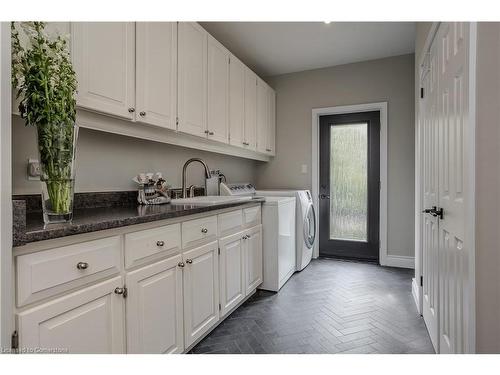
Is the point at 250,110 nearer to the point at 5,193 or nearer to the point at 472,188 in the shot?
the point at 472,188

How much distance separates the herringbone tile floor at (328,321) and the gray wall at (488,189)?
3.07 ft

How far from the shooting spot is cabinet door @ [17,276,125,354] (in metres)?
0.95

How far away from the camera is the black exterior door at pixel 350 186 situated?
3822 mm

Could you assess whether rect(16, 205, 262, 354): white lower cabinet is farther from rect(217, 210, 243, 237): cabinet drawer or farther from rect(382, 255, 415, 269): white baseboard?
rect(382, 255, 415, 269): white baseboard

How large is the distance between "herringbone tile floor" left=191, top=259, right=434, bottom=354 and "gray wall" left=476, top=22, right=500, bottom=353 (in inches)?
36.9

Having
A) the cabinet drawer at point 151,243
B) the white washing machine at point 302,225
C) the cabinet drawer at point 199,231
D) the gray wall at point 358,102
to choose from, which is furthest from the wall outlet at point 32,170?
the gray wall at point 358,102

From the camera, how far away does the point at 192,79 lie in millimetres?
2361

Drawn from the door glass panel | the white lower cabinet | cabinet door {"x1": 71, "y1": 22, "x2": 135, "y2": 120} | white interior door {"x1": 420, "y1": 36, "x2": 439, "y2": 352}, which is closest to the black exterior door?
the door glass panel

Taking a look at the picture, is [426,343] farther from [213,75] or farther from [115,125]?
[213,75]

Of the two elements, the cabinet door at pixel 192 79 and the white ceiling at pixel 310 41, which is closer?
the cabinet door at pixel 192 79

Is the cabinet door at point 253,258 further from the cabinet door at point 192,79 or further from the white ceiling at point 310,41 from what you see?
the white ceiling at point 310,41

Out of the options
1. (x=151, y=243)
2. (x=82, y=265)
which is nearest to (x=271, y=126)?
(x=151, y=243)

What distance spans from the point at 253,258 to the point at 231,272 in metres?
0.42
